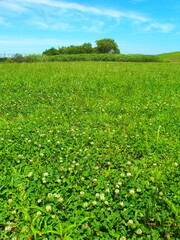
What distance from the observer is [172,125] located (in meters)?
5.66

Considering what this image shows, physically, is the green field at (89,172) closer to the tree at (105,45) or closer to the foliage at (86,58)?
the foliage at (86,58)

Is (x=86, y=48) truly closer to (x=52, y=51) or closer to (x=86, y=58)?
(x=52, y=51)

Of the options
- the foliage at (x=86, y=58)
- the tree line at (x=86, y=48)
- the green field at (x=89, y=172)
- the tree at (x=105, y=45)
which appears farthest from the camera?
the tree at (x=105, y=45)

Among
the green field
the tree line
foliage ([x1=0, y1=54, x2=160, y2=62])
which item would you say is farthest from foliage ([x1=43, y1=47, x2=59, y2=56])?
the green field

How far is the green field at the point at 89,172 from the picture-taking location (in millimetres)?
2443

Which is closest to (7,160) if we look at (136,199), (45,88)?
(136,199)

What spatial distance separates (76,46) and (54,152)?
177ft

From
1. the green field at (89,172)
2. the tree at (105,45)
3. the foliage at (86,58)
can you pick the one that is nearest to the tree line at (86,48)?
the tree at (105,45)

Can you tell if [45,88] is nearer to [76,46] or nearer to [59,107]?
[59,107]

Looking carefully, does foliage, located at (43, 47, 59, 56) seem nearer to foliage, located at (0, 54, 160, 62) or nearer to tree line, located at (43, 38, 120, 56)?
tree line, located at (43, 38, 120, 56)

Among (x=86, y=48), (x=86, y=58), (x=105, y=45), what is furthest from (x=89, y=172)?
(x=105, y=45)

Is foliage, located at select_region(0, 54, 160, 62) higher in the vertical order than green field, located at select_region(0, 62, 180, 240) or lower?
higher

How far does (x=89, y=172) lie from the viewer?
3.49 metres

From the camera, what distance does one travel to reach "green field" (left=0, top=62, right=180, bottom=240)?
244cm
